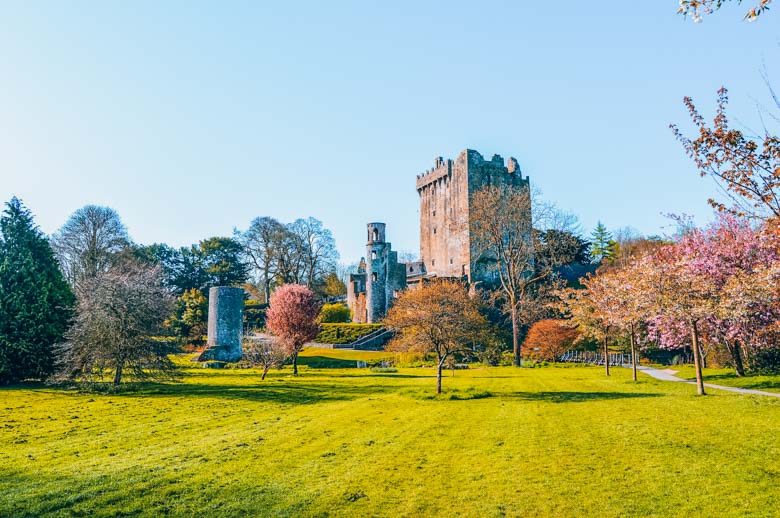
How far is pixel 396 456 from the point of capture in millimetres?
10438

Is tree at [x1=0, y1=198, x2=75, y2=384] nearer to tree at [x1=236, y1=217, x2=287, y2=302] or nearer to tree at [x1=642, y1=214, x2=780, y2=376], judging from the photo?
tree at [x1=642, y1=214, x2=780, y2=376]

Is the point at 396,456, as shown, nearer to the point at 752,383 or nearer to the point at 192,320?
the point at 752,383

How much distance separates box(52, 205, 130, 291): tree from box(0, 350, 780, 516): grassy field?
1364 inches

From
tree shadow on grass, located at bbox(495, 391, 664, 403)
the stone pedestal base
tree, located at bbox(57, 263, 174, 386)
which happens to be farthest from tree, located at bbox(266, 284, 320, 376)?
tree shadow on grass, located at bbox(495, 391, 664, 403)

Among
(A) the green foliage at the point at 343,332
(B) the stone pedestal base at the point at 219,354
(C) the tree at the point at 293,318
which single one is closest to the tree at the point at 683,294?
(C) the tree at the point at 293,318

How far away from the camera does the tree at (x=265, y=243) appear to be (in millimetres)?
64250

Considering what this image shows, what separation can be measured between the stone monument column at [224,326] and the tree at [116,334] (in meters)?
16.5

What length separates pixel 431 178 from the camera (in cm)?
7338

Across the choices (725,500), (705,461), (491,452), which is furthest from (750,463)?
(491,452)

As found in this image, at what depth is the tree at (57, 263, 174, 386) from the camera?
21172 mm

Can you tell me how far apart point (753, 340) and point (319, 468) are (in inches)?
819

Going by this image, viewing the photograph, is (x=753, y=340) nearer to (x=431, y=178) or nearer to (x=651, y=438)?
(x=651, y=438)

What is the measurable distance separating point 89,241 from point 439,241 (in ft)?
134

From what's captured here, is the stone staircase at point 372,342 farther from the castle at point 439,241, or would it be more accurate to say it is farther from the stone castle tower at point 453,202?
the stone castle tower at point 453,202
